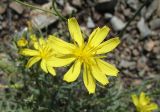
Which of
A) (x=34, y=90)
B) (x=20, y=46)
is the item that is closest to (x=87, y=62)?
(x=20, y=46)

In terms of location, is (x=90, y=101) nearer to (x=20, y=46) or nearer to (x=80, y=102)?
(x=80, y=102)

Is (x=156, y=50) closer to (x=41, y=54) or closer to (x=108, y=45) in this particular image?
(x=41, y=54)

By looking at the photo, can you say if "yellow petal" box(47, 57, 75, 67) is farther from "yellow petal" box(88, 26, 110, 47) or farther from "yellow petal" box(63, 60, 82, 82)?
"yellow petal" box(88, 26, 110, 47)

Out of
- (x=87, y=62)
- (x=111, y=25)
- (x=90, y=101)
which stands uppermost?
(x=111, y=25)

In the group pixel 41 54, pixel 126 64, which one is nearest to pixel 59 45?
pixel 41 54

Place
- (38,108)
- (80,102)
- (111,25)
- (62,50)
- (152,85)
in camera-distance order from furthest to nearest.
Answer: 1. (111,25)
2. (152,85)
3. (80,102)
4. (38,108)
5. (62,50)

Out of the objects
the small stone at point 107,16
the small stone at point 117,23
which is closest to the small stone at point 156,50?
the small stone at point 117,23

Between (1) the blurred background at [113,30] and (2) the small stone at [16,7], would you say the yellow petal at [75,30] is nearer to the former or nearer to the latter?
(1) the blurred background at [113,30]
